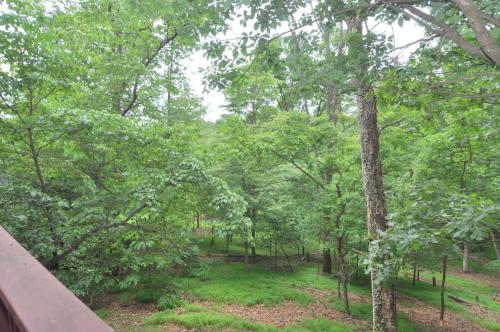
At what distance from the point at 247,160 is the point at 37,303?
10.3 meters

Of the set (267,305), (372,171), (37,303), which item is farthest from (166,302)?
(37,303)

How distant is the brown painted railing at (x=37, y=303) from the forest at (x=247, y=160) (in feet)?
7.83

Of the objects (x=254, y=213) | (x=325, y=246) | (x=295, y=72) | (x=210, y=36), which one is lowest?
(x=325, y=246)

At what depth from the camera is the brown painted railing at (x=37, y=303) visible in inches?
26.0

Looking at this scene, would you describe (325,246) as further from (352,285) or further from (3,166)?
(3,166)

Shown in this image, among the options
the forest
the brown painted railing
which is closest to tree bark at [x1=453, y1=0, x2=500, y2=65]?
the forest

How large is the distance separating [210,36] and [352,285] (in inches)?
457

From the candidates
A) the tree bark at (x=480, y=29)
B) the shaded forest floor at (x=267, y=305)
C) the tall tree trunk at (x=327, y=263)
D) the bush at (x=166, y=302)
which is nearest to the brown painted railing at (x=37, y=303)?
the tree bark at (x=480, y=29)

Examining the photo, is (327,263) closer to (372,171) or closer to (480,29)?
(372,171)

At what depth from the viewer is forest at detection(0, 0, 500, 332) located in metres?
2.95

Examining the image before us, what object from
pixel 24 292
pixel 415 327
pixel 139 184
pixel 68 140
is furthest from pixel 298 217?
pixel 24 292

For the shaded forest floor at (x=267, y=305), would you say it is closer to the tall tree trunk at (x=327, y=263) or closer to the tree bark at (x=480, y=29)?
the tall tree trunk at (x=327, y=263)

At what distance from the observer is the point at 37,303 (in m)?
0.72

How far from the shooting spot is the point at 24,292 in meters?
0.76
